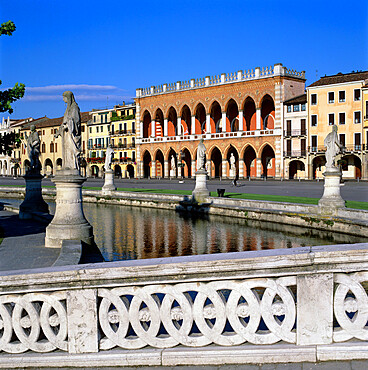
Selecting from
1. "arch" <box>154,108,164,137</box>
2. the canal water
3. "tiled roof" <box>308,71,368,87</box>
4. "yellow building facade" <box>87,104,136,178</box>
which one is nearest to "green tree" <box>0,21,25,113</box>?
the canal water

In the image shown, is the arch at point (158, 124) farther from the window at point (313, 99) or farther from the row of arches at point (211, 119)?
the window at point (313, 99)

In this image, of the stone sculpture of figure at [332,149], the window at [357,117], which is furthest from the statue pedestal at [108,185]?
the window at [357,117]

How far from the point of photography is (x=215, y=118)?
212 feet

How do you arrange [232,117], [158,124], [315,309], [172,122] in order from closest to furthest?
[315,309] → [232,117] → [172,122] → [158,124]

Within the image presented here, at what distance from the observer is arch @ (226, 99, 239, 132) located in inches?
2430

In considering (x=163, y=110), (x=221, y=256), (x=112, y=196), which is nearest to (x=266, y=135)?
(x=163, y=110)

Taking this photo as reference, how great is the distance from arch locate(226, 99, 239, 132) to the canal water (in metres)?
41.6

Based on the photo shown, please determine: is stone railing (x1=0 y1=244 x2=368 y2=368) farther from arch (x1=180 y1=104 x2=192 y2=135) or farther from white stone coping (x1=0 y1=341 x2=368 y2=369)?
arch (x1=180 y1=104 x2=192 y2=135)

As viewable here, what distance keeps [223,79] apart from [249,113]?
5334mm

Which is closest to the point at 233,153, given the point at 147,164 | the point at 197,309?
the point at 147,164

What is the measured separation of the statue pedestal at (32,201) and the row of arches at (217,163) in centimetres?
4110

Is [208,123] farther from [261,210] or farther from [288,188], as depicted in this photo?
[261,210]

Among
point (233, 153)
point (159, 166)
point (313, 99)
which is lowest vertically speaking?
point (159, 166)

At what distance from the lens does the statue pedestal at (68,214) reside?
9.87 metres
